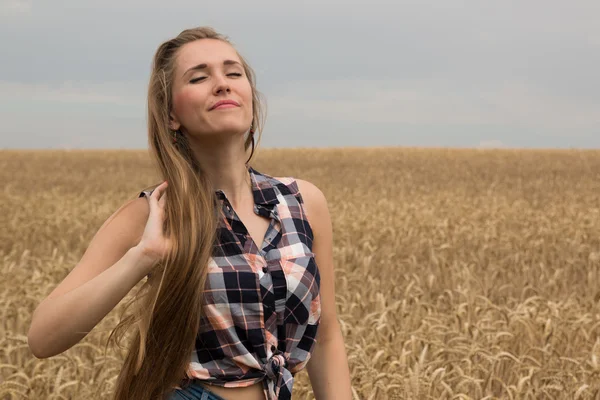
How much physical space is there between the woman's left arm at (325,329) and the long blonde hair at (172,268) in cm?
35

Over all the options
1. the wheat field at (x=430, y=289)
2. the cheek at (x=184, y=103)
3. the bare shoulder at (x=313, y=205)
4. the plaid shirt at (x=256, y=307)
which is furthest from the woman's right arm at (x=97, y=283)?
the wheat field at (x=430, y=289)

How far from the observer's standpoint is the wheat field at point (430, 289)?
12.8 ft

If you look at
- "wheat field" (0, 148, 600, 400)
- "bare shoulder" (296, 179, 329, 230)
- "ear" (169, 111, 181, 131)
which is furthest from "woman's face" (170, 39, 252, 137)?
"wheat field" (0, 148, 600, 400)

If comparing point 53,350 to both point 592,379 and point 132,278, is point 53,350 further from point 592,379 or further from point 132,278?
point 592,379

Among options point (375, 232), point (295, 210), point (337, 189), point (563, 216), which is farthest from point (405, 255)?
point (337, 189)

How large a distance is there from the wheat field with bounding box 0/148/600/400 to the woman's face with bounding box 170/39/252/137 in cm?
149

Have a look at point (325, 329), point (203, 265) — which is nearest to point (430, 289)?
point (325, 329)

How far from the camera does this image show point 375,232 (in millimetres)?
9688

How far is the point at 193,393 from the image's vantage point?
2.03 metres

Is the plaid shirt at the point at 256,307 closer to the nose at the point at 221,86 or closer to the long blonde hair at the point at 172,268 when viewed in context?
the long blonde hair at the point at 172,268

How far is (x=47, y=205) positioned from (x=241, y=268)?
12174 millimetres

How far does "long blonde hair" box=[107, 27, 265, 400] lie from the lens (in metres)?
1.98

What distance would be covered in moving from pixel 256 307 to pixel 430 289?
4565 mm

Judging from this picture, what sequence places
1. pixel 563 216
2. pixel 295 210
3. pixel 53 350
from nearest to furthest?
pixel 53 350, pixel 295 210, pixel 563 216
